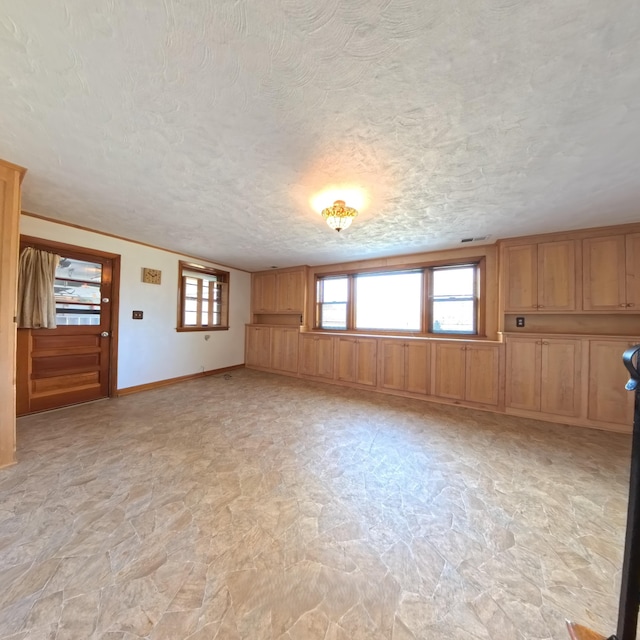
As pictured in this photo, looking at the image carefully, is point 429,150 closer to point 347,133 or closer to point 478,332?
point 347,133

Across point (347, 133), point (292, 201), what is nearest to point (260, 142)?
point (347, 133)

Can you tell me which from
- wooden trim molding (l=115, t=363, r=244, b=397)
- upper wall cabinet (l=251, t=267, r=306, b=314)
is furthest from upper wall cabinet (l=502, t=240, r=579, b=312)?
wooden trim molding (l=115, t=363, r=244, b=397)

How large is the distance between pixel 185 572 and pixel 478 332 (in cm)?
433

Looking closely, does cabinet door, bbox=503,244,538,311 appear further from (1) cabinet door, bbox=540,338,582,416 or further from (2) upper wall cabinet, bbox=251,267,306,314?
(2) upper wall cabinet, bbox=251,267,306,314

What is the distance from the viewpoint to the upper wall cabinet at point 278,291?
5539 mm

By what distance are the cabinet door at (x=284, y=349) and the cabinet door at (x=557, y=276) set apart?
13.5ft

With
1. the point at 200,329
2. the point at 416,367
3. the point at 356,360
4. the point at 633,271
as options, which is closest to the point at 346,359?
the point at 356,360

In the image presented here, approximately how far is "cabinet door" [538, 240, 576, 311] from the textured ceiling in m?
0.58

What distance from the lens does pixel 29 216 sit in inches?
117

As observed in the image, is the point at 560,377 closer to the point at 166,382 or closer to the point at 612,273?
the point at 612,273

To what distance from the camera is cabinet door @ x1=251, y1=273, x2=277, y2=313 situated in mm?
5949

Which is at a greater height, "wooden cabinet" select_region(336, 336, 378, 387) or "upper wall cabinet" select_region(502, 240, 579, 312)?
"upper wall cabinet" select_region(502, 240, 579, 312)

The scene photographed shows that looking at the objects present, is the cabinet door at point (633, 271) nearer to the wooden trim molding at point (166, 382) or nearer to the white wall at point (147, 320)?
the white wall at point (147, 320)

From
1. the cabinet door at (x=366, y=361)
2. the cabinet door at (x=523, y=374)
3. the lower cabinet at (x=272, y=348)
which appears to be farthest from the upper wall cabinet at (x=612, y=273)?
the lower cabinet at (x=272, y=348)
